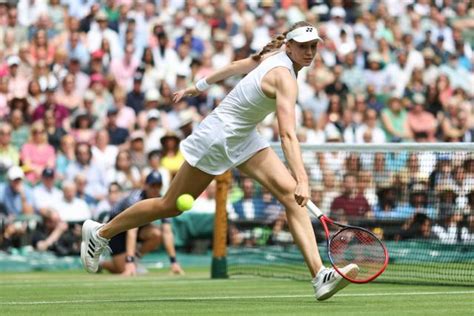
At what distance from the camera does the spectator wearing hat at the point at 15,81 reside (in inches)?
814

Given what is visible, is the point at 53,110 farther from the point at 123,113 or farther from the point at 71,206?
the point at 71,206

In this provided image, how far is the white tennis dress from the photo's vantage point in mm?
10031

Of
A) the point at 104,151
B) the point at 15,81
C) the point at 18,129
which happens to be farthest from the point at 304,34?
the point at 15,81

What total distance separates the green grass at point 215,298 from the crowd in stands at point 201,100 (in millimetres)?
2351

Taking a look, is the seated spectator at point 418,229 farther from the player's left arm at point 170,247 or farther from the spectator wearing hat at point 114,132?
the spectator wearing hat at point 114,132

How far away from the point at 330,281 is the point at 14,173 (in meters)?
→ 9.62

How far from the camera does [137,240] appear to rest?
16844 millimetres

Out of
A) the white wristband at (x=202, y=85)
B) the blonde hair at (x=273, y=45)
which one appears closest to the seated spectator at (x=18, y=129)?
the white wristband at (x=202, y=85)

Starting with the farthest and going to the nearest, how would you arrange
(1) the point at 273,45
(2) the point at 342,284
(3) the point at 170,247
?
(3) the point at 170,247 → (1) the point at 273,45 → (2) the point at 342,284

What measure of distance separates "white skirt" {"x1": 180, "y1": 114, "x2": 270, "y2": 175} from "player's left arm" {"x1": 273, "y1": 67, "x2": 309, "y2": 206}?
64 centimetres

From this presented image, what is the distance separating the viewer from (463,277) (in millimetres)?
13055

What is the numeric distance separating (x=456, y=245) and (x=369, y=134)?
797 centimetres

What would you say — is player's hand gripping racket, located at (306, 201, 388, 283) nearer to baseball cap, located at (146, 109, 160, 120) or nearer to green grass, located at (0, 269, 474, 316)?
green grass, located at (0, 269, 474, 316)

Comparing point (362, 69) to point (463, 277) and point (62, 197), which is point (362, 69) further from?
point (463, 277)
